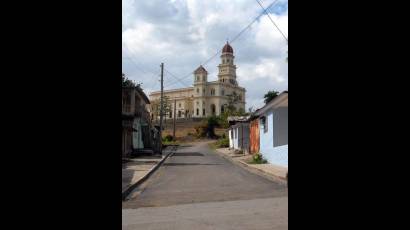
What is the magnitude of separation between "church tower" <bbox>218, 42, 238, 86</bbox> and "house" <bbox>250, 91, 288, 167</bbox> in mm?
72306

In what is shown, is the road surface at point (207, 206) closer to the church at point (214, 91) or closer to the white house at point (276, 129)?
the white house at point (276, 129)

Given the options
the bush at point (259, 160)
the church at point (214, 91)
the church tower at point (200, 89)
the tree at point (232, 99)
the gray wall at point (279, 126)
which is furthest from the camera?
the church tower at point (200, 89)

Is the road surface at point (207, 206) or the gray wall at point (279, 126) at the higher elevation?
the gray wall at point (279, 126)

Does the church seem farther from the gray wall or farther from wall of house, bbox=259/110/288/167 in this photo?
the gray wall

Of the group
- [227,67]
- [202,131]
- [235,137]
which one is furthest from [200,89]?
[235,137]

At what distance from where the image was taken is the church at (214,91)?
10225 centimetres

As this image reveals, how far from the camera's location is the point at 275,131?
83.4 feet

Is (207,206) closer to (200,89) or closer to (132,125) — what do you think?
(132,125)

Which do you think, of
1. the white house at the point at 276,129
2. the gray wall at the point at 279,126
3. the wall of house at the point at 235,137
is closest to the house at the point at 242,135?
the wall of house at the point at 235,137

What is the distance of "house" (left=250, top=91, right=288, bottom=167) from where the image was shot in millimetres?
23328

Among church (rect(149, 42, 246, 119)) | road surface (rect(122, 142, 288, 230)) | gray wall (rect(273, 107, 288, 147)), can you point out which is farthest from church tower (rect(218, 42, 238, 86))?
road surface (rect(122, 142, 288, 230))
